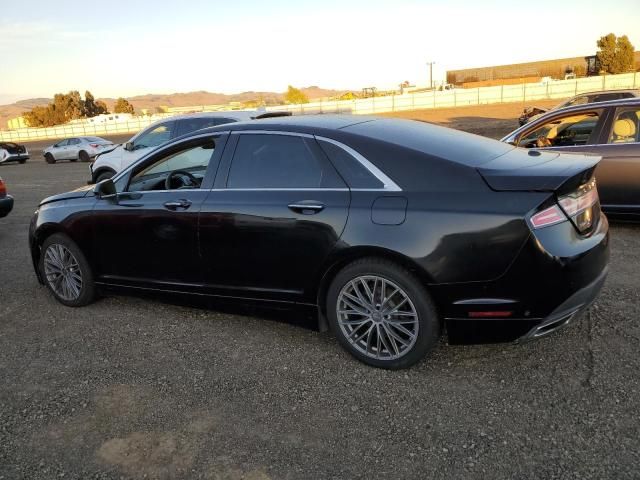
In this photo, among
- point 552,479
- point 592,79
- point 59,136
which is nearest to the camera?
point 552,479

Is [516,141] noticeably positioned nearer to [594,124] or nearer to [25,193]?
[594,124]

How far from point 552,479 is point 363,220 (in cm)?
173

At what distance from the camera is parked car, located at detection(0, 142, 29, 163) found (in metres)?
27.2

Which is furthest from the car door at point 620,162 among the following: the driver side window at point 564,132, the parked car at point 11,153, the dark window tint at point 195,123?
the parked car at point 11,153

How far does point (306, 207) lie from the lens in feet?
12.2

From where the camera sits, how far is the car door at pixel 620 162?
638 cm

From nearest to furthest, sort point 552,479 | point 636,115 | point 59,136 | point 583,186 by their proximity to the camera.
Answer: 1. point 552,479
2. point 583,186
3. point 636,115
4. point 59,136

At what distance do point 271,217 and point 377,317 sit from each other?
100 cm

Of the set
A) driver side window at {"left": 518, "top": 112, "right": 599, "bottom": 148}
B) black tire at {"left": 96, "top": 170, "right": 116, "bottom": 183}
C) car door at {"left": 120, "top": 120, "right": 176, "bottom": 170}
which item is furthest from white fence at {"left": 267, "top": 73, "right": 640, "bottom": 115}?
driver side window at {"left": 518, "top": 112, "right": 599, "bottom": 148}

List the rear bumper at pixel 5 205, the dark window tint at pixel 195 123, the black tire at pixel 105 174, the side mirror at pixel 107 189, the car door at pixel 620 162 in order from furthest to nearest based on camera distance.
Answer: the black tire at pixel 105 174, the dark window tint at pixel 195 123, the rear bumper at pixel 5 205, the car door at pixel 620 162, the side mirror at pixel 107 189

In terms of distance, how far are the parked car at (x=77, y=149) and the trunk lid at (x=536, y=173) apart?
83.3ft

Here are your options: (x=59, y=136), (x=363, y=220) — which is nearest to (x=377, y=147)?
(x=363, y=220)

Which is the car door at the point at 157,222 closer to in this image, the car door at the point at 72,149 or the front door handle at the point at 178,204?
the front door handle at the point at 178,204

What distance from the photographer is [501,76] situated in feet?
378
